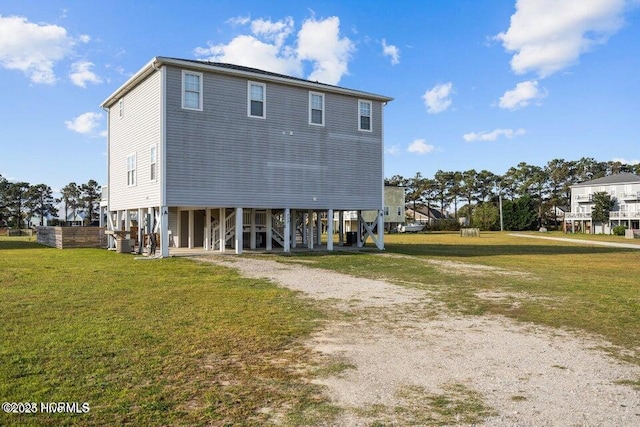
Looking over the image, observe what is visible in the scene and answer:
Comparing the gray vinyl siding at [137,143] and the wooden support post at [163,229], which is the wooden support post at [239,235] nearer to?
the wooden support post at [163,229]

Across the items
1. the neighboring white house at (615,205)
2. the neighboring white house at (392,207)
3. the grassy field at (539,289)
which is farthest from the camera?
the neighboring white house at (615,205)

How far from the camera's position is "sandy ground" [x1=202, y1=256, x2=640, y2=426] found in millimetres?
4289

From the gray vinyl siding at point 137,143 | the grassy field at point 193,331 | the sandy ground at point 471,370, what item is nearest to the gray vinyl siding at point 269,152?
the gray vinyl siding at point 137,143

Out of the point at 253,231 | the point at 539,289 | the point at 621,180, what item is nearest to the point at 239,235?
the point at 253,231

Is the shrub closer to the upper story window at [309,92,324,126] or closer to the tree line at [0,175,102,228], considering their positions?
the upper story window at [309,92,324,126]

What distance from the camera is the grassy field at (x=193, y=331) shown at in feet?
14.4

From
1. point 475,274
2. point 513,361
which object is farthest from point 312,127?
point 513,361

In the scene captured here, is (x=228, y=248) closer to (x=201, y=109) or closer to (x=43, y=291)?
(x=201, y=109)

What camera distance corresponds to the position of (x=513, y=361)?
5.89 meters

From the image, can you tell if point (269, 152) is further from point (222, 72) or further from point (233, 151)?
point (222, 72)

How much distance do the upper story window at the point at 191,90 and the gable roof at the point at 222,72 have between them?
13.6 inches

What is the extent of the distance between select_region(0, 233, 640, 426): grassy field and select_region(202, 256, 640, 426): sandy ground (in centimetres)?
40

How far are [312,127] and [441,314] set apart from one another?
16.0 m

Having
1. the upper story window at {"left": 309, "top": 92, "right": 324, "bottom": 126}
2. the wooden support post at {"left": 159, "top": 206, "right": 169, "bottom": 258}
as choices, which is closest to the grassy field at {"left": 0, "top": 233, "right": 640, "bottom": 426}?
the wooden support post at {"left": 159, "top": 206, "right": 169, "bottom": 258}
